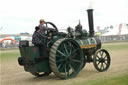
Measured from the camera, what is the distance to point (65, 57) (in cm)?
605

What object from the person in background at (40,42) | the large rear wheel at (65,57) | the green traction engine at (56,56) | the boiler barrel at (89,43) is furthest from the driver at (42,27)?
the boiler barrel at (89,43)

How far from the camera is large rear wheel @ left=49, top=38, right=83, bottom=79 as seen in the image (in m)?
5.67

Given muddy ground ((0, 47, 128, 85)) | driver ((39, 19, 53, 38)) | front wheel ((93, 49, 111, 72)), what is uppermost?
driver ((39, 19, 53, 38))

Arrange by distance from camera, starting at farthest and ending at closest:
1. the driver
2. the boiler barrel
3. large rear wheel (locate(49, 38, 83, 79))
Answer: the boiler barrel
the driver
large rear wheel (locate(49, 38, 83, 79))

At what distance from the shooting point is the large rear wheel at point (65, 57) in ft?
18.6

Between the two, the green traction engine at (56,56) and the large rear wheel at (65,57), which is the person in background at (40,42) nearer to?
the green traction engine at (56,56)

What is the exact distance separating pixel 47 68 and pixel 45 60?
0.26 metres

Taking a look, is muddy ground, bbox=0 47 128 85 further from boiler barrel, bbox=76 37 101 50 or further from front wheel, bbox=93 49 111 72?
boiler barrel, bbox=76 37 101 50

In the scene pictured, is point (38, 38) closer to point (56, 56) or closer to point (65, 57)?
point (56, 56)

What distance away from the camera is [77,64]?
21.4ft

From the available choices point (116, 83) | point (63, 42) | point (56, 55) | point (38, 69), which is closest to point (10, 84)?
point (38, 69)

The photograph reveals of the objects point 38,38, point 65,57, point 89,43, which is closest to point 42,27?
point 38,38

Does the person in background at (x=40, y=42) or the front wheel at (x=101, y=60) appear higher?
the person in background at (x=40, y=42)

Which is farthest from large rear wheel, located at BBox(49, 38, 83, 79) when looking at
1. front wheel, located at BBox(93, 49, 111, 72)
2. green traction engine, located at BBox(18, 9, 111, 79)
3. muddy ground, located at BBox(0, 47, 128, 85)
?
front wheel, located at BBox(93, 49, 111, 72)
